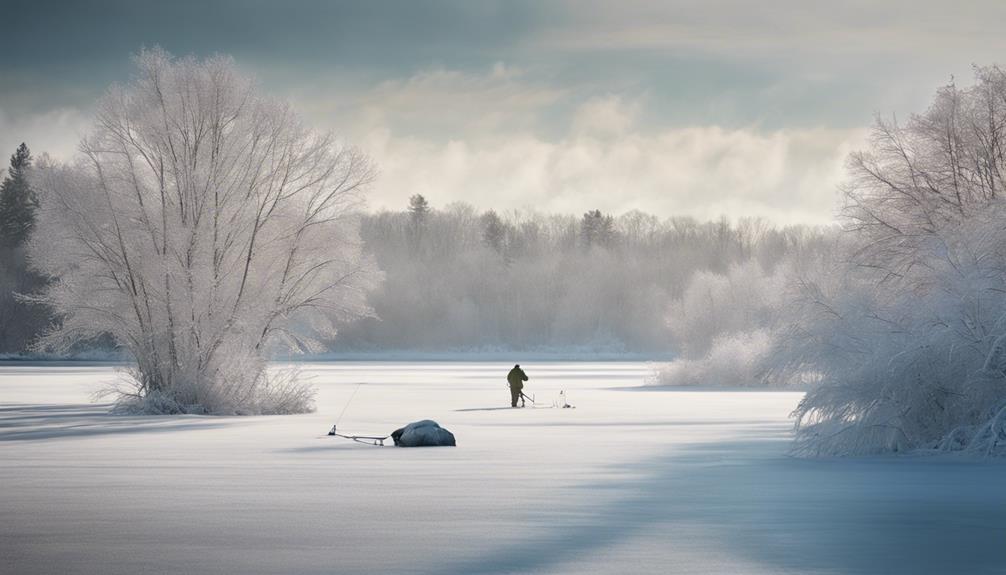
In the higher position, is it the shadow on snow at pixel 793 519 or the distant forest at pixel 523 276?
the distant forest at pixel 523 276

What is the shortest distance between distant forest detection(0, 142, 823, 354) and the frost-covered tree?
82280 mm

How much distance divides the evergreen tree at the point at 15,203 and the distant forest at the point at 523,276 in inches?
4.4

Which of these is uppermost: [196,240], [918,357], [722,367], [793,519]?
[196,240]

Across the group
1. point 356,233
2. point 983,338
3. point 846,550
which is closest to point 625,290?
point 356,233

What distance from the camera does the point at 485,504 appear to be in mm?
14227

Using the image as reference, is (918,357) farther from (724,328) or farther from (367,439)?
(724,328)

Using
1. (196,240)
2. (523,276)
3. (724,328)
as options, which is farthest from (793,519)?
(523,276)

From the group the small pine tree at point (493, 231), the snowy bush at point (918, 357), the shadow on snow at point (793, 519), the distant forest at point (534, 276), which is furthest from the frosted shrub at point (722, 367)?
the small pine tree at point (493, 231)

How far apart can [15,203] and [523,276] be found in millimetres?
52781

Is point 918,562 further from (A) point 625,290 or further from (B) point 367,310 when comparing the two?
(A) point 625,290

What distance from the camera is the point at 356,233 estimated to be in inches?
1379

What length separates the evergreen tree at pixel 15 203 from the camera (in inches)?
4353

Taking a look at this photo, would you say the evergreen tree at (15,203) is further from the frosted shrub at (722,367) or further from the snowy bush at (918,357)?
the snowy bush at (918,357)

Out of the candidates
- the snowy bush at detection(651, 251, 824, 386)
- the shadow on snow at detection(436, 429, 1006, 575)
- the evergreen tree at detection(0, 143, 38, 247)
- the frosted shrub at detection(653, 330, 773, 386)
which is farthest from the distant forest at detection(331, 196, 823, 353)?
the shadow on snow at detection(436, 429, 1006, 575)
